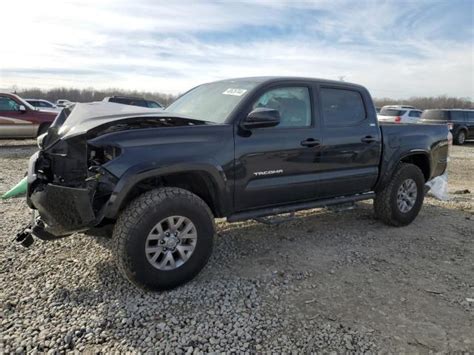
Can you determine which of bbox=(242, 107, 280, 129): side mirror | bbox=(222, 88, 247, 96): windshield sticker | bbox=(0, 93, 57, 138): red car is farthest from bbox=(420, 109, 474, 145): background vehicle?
bbox=(242, 107, 280, 129): side mirror

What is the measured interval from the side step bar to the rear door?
7 centimetres

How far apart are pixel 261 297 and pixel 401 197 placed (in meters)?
2.99

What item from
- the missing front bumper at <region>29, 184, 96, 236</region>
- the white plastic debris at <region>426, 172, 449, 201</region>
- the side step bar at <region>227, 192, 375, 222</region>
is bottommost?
the white plastic debris at <region>426, 172, 449, 201</region>

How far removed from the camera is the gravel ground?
293 centimetres

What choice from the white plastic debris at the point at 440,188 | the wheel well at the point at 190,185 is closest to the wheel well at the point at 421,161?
the white plastic debris at the point at 440,188

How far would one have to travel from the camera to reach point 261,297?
139 inches

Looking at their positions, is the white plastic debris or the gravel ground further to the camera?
the white plastic debris

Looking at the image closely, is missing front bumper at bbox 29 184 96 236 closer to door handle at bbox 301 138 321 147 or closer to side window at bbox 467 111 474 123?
door handle at bbox 301 138 321 147

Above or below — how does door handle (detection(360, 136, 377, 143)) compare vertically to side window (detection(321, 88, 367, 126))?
below

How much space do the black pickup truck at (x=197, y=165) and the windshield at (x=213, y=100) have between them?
19 millimetres

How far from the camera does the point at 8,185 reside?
7.54 m

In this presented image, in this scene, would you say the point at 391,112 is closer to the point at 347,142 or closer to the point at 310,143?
the point at 347,142

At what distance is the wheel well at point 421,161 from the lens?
Answer: 578 cm

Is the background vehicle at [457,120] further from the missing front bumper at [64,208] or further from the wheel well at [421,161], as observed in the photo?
the missing front bumper at [64,208]
